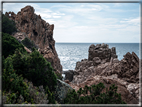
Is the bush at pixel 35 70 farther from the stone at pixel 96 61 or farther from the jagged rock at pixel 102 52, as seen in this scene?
the jagged rock at pixel 102 52

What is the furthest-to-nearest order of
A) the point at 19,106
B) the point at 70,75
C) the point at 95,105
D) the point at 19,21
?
the point at 19,21 → the point at 70,75 → the point at 95,105 → the point at 19,106

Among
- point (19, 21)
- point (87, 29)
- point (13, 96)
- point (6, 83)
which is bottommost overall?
point (13, 96)

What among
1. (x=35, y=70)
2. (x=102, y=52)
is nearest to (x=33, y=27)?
(x=102, y=52)

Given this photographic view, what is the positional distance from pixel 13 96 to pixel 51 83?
346cm

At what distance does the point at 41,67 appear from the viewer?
9.04 meters

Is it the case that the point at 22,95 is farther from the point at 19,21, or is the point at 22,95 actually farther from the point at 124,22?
the point at 19,21

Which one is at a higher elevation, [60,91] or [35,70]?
[35,70]

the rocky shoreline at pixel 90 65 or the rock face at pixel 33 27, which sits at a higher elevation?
the rock face at pixel 33 27

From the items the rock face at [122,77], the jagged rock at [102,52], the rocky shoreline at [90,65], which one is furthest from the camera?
the jagged rock at [102,52]

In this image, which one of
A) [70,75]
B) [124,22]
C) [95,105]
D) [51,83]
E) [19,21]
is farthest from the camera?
[19,21]

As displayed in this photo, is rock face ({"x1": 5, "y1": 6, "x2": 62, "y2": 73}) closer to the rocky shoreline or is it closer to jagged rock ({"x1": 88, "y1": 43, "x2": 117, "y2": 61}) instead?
the rocky shoreline

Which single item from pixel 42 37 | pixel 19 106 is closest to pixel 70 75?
pixel 42 37

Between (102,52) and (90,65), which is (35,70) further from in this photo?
(102,52)

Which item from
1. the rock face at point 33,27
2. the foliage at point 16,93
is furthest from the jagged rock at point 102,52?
the foliage at point 16,93
